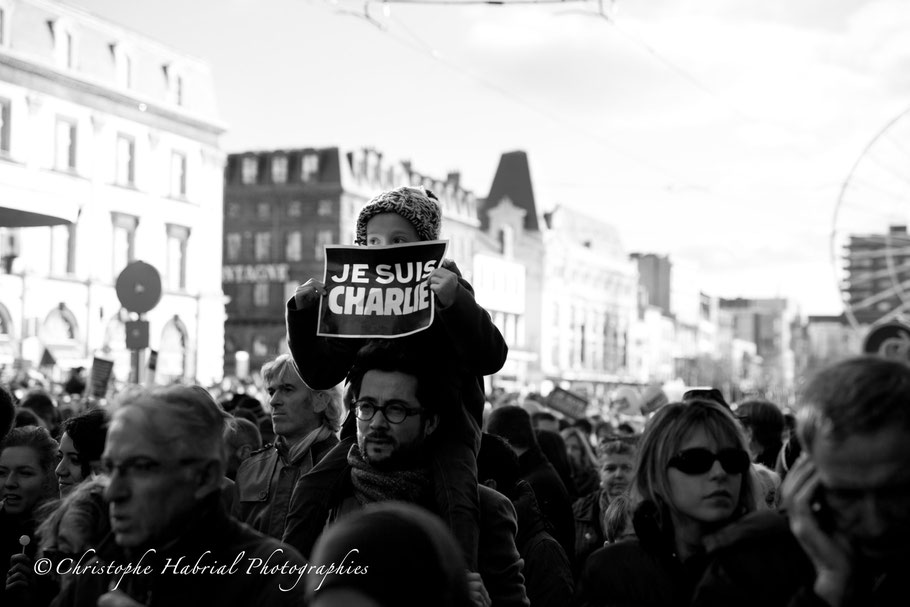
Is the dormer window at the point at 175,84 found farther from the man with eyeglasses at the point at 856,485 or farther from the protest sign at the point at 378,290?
the man with eyeglasses at the point at 856,485

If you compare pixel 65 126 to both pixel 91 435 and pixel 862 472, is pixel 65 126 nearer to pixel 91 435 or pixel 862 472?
pixel 91 435

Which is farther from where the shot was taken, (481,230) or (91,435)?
(481,230)

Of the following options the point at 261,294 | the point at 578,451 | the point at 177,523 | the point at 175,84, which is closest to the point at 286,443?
the point at 177,523

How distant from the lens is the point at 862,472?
91.5 inches

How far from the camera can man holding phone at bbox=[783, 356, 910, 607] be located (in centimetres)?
230

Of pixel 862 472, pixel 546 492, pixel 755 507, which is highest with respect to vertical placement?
pixel 862 472

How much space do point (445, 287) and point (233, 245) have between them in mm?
74706

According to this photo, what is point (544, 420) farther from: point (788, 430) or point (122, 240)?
point (122, 240)

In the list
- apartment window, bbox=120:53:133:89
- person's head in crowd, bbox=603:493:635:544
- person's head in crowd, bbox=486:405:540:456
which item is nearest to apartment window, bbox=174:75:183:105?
apartment window, bbox=120:53:133:89

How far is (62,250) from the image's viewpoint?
148ft

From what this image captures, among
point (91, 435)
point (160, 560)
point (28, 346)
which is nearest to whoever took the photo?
point (160, 560)

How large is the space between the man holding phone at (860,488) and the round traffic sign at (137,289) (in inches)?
433

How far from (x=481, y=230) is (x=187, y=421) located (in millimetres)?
89218

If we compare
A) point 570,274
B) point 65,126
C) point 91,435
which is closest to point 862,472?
point 91,435
